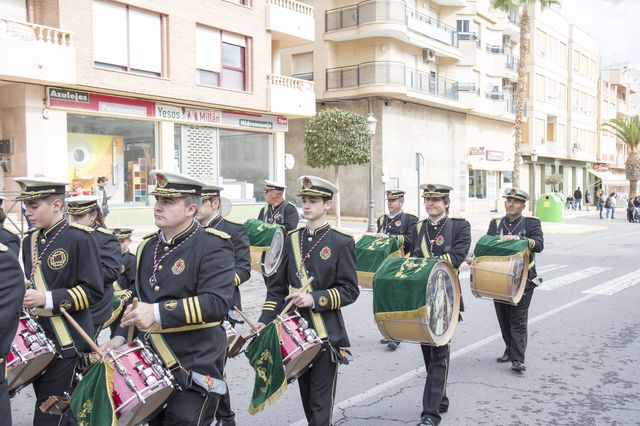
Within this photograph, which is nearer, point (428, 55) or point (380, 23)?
point (380, 23)

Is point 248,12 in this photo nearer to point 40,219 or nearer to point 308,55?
point 308,55

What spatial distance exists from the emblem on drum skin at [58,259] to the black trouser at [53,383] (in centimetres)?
60

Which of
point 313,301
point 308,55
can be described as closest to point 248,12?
point 308,55

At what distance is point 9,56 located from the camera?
1669cm

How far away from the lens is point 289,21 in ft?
84.1

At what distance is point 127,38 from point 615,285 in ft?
52.6

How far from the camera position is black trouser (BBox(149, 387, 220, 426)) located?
3.29 meters

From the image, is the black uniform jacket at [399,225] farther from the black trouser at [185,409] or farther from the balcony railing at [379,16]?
the balcony railing at [379,16]

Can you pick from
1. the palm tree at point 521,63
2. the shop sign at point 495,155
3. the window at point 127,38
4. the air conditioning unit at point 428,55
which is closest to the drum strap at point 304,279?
the window at point 127,38

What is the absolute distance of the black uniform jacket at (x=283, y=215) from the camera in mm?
9188

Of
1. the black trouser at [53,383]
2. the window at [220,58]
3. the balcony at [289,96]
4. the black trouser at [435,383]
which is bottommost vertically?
the black trouser at [435,383]

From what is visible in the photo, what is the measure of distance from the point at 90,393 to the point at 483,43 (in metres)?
41.7

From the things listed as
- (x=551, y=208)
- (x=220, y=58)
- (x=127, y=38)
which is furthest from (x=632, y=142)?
(x=127, y=38)

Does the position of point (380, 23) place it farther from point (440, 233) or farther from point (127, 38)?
point (440, 233)
